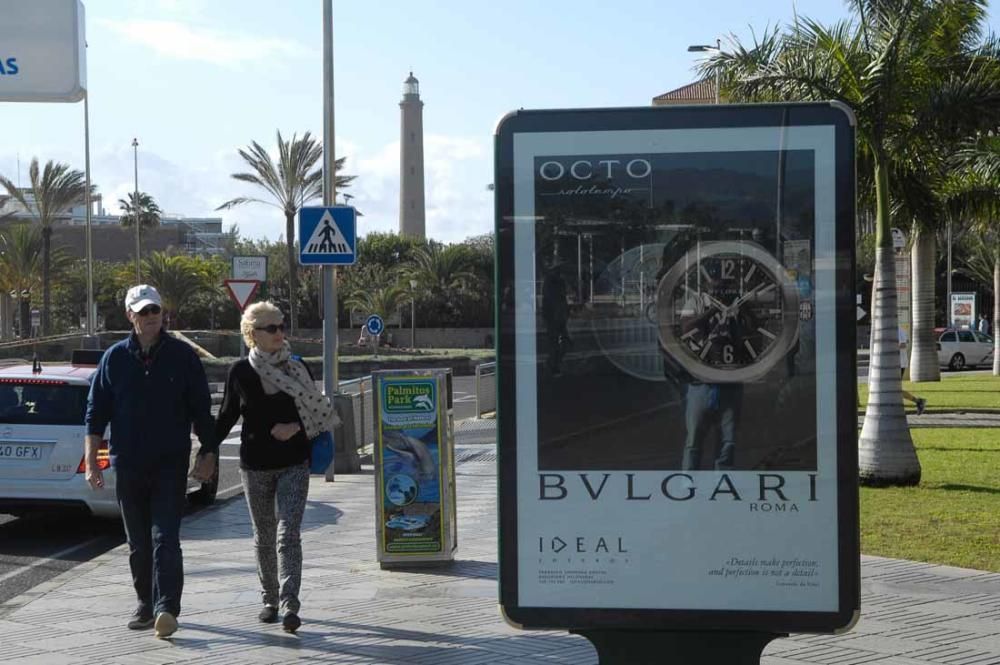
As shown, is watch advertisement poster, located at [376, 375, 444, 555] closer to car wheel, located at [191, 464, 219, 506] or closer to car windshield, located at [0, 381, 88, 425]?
car windshield, located at [0, 381, 88, 425]

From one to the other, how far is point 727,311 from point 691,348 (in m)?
0.18

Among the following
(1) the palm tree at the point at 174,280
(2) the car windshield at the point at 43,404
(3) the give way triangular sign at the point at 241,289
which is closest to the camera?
(2) the car windshield at the point at 43,404

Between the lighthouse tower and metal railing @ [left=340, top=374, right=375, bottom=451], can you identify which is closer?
metal railing @ [left=340, top=374, right=375, bottom=451]

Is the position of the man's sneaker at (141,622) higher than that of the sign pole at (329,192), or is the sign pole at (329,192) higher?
the sign pole at (329,192)

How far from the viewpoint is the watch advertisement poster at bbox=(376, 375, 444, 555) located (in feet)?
28.5

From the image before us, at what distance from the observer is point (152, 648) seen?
661 cm

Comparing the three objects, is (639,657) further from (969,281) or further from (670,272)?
(969,281)

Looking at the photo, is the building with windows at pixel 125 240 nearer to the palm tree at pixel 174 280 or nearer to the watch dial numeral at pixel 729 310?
the palm tree at pixel 174 280

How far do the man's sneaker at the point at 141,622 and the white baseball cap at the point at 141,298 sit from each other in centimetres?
162

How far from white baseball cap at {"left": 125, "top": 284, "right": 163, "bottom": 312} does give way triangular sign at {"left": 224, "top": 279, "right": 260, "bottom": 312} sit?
39.4 feet

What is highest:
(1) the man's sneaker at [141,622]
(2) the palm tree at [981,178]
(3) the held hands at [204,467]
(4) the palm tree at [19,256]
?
(4) the palm tree at [19,256]

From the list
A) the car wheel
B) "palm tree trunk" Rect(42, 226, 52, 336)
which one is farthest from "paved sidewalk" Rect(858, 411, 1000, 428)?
"palm tree trunk" Rect(42, 226, 52, 336)

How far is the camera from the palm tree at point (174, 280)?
6316 centimetres

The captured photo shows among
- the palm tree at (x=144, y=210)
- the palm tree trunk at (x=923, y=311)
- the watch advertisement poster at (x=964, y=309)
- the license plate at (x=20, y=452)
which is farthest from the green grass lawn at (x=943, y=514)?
the palm tree at (x=144, y=210)
